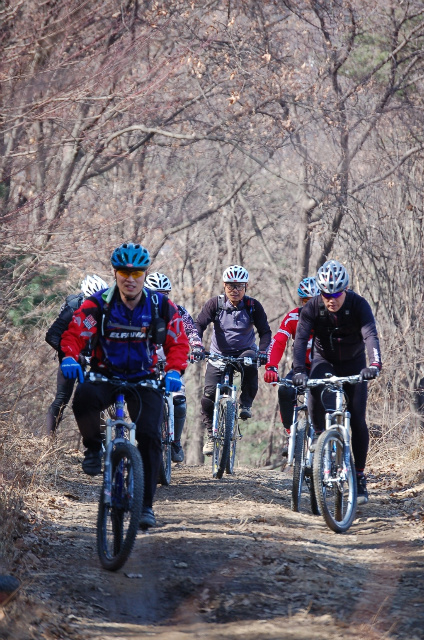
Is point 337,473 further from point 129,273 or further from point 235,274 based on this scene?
point 235,274

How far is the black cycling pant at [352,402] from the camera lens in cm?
779

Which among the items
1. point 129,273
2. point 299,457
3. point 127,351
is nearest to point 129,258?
point 129,273

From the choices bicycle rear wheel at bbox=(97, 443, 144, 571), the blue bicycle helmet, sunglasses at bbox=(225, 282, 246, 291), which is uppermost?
sunglasses at bbox=(225, 282, 246, 291)

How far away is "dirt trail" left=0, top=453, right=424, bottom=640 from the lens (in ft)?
14.9

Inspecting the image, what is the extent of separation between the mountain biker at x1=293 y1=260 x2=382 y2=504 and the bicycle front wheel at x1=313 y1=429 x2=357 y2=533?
0.60m

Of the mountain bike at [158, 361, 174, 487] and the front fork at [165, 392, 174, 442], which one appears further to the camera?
the front fork at [165, 392, 174, 442]

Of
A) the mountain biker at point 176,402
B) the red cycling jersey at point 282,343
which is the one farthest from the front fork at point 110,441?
the mountain biker at point 176,402

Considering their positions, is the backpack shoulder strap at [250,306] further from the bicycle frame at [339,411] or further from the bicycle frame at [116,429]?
the bicycle frame at [116,429]

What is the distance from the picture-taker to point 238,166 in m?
24.6

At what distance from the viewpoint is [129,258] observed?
6.08 m

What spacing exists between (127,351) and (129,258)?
2.18 feet

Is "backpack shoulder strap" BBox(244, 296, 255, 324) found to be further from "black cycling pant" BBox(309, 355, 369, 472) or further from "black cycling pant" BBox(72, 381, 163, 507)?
"black cycling pant" BBox(72, 381, 163, 507)

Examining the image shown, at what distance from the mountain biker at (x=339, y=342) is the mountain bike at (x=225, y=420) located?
204 cm

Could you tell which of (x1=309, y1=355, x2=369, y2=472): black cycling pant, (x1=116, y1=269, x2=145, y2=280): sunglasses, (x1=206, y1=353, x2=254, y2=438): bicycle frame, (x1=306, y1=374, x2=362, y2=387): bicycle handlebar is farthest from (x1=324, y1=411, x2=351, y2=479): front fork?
(x1=206, y1=353, x2=254, y2=438): bicycle frame
